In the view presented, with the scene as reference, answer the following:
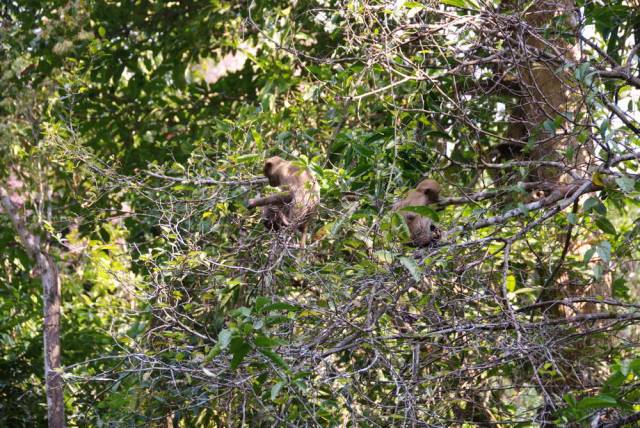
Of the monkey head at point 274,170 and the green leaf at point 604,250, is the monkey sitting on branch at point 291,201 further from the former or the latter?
the green leaf at point 604,250

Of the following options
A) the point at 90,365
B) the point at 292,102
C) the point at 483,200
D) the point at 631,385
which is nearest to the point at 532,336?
the point at 631,385

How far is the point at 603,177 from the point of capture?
122 inches

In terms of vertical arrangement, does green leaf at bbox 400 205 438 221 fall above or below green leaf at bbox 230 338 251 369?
above

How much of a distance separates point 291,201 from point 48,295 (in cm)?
319

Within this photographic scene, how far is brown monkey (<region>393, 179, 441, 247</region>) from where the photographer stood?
3.46 meters

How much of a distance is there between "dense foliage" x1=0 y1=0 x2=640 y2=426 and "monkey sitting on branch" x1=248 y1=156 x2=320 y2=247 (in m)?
0.11

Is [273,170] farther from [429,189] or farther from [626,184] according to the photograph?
[626,184]

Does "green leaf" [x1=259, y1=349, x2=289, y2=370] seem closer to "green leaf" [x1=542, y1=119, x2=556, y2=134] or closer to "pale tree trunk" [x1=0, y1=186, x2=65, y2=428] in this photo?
"green leaf" [x1=542, y1=119, x2=556, y2=134]

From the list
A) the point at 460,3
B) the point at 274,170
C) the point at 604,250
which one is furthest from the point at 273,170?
the point at 604,250

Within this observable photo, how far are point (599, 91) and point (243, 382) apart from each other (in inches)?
66.1

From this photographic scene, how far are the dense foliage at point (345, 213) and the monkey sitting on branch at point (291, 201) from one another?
0.11 m

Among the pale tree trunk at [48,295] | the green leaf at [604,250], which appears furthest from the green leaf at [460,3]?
the pale tree trunk at [48,295]

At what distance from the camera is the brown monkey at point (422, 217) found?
3465 millimetres

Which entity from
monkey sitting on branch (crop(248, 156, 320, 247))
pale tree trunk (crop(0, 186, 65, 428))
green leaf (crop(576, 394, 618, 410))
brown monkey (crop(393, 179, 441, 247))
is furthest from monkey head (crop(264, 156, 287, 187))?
pale tree trunk (crop(0, 186, 65, 428))
